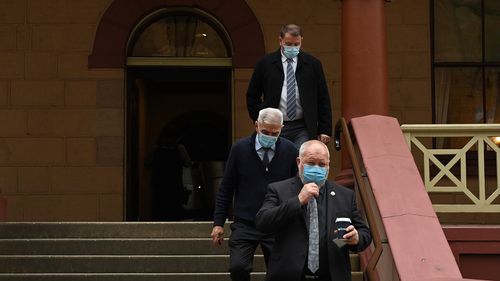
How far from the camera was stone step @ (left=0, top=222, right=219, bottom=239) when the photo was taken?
9.32 meters

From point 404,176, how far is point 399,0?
4.82 m

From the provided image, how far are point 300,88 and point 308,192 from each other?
2.72m

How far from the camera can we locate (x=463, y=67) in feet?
41.1

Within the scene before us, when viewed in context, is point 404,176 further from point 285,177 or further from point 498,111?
point 498,111

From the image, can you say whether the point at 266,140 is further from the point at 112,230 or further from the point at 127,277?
the point at 112,230

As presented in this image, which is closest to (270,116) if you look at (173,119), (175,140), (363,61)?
(363,61)

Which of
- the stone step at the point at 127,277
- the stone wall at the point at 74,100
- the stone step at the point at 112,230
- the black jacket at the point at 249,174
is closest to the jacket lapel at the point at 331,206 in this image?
the black jacket at the point at 249,174

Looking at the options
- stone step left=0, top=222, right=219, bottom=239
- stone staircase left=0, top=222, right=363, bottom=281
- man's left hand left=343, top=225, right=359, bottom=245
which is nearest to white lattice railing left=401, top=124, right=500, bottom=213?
stone staircase left=0, top=222, right=363, bottom=281

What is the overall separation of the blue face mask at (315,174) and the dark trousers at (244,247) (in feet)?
3.33

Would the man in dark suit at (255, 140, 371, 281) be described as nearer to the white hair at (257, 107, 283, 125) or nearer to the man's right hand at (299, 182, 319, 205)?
the man's right hand at (299, 182, 319, 205)

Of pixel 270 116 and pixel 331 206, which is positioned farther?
pixel 270 116

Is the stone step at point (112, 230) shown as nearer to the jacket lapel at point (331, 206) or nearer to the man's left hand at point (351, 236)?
the jacket lapel at point (331, 206)

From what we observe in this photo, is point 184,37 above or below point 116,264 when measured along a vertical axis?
above

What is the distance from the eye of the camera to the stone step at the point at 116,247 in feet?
29.6
